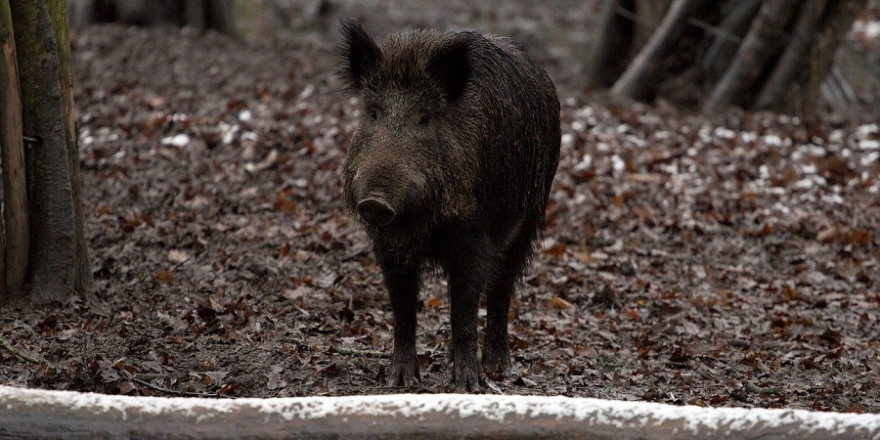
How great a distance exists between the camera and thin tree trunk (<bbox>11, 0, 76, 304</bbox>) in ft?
18.8

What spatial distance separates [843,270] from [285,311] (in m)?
4.48

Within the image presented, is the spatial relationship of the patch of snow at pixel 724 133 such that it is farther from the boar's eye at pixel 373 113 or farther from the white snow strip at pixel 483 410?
the white snow strip at pixel 483 410

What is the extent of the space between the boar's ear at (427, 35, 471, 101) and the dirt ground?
159 centimetres

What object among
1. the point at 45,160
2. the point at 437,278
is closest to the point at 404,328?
the point at 437,278

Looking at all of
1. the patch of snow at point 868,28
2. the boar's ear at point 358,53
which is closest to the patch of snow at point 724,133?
the boar's ear at point 358,53

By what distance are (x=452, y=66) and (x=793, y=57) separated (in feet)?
30.1

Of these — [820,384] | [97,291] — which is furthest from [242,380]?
[820,384]

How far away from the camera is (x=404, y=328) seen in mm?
5520

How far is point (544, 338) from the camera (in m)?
6.60

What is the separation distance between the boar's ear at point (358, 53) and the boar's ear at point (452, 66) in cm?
30

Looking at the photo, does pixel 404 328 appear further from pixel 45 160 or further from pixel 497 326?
pixel 45 160

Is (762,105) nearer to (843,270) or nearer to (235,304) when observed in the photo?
(843,270)

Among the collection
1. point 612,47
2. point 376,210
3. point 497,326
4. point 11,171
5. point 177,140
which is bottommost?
point 497,326

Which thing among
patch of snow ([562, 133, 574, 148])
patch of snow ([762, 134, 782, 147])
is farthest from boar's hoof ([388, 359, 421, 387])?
patch of snow ([762, 134, 782, 147])
